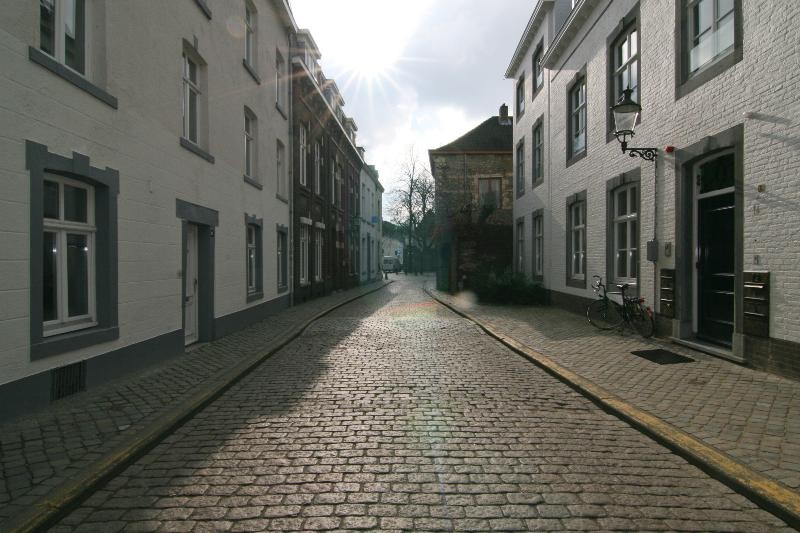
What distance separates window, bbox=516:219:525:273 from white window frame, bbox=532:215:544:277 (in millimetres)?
1501

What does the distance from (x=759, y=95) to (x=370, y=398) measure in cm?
605

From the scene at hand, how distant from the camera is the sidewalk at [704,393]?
164 inches

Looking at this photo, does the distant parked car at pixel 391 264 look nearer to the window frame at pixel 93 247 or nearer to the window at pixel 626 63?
the window at pixel 626 63

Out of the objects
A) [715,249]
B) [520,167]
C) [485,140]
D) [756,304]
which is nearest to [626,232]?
[715,249]

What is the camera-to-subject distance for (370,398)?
233 inches

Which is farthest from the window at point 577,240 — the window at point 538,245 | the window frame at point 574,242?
the window at point 538,245

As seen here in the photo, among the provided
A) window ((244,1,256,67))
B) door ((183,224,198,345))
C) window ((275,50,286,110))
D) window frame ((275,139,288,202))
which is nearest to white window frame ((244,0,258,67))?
window ((244,1,256,67))

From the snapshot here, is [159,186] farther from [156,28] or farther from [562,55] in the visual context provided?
[562,55]

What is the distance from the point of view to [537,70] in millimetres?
19328

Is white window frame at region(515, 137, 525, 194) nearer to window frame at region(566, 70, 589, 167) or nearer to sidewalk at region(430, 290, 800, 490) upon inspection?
window frame at region(566, 70, 589, 167)

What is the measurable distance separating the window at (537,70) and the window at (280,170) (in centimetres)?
883

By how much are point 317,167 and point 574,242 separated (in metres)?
11.4

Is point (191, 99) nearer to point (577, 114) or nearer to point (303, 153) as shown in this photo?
point (303, 153)

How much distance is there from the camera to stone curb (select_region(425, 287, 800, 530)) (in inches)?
129
